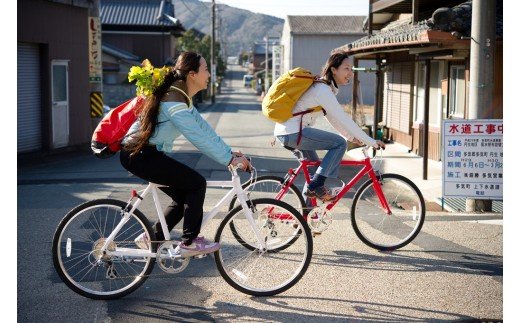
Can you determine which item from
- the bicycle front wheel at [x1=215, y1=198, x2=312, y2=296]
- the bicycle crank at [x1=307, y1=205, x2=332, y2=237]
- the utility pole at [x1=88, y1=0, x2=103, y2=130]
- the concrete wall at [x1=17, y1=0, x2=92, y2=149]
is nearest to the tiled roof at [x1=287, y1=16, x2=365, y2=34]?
the concrete wall at [x1=17, y1=0, x2=92, y2=149]

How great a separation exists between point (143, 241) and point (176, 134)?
0.85 metres

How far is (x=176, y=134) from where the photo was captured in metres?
5.48

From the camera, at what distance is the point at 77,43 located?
20.1 metres

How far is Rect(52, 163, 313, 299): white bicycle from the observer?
545 cm

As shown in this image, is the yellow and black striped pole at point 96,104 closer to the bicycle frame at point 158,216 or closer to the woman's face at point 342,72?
the woman's face at point 342,72

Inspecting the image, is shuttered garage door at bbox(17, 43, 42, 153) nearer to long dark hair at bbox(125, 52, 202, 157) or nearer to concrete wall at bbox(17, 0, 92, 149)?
concrete wall at bbox(17, 0, 92, 149)

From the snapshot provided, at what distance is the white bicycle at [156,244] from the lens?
215 inches

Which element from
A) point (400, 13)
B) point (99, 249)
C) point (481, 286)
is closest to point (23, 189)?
point (99, 249)

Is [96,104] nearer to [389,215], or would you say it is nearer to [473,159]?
[473,159]

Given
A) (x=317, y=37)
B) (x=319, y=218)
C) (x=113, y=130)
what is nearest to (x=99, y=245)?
(x=113, y=130)

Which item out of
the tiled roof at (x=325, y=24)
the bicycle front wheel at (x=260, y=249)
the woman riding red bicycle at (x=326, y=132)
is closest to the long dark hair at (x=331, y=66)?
the woman riding red bicycle at (x=326, y=132)

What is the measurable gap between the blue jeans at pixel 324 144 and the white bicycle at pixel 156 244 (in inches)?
36.8

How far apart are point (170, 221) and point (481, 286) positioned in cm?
256

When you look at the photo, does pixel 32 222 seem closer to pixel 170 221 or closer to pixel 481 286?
pixel 170 221
